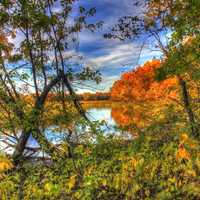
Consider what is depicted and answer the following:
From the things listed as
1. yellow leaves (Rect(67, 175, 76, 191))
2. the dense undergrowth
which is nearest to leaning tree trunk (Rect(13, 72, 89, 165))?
the dense undergrowth

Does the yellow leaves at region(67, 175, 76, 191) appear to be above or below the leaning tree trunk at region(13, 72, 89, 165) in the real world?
below

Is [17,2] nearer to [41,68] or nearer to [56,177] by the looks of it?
[41,68]

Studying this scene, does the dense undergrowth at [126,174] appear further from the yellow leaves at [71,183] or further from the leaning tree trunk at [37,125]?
the leaning tree trunk at [37,125]

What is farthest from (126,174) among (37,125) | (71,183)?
(37,125)

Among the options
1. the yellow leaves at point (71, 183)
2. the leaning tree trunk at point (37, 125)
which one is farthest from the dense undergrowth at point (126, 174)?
the leaning tree trunk at point (37, 125)

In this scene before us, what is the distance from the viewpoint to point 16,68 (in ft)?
41.9

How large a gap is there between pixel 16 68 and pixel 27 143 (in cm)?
244

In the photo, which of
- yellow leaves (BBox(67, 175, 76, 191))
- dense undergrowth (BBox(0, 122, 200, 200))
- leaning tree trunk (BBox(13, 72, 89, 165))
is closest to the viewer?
dense undergrowth (BBox(0, 122, 200, 200))

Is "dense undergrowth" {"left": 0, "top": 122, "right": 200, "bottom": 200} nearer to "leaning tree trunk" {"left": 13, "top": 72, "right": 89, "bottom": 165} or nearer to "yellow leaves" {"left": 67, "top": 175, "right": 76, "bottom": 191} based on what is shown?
"yellow leaves" {"left": 67, "top": 175, "right": 76, "bottom": 191}

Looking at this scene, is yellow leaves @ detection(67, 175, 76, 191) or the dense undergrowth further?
yellow leaves @ detection(67, 175, 76, 191)

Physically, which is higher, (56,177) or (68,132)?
(68,132)

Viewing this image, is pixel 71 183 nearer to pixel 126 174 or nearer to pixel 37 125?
pixel 126 174

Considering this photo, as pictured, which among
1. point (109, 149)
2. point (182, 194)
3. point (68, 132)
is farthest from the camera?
point (68, 132)

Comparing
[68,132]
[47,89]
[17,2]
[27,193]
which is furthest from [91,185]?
[17,2]
